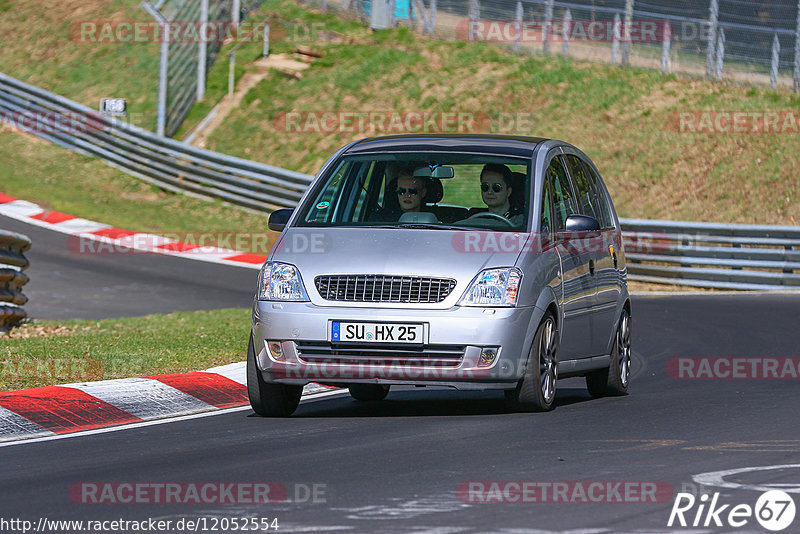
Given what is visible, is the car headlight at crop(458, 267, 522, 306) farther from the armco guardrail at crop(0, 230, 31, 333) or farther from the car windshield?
the armco guardrail at crop(0, 230, 31, 333)

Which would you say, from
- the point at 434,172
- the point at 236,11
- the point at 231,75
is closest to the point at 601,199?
the point at 434,172

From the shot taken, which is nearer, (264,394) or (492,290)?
(492,290)

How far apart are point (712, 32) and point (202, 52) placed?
1240 centimetres

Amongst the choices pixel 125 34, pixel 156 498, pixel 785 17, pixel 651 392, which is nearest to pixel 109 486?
pixel 156 498

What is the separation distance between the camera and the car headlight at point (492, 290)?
8.99m

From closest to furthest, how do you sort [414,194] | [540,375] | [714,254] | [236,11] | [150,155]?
[540,375] < [414,194] < [714,254] < [150,155] < [236,11]

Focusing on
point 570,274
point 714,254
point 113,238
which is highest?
point 570,274

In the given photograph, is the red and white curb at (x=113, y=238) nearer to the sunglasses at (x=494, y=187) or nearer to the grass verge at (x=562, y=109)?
the grass verge at (x=562, y=109)

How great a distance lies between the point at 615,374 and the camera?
1103 cm

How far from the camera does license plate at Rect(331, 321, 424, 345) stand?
895cm

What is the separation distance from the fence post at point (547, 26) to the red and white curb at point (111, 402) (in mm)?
23096

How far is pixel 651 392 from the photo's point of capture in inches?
443

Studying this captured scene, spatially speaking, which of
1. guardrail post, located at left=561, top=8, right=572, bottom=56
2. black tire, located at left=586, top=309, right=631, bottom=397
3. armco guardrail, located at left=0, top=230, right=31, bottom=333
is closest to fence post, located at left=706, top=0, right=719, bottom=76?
guardrail post, located at left=561, top=8, right=572, bottom=56

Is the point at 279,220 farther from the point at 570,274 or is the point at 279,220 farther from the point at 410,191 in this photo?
A: the point at 570,274
